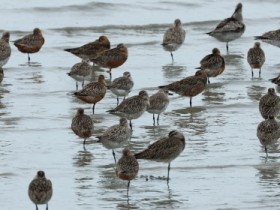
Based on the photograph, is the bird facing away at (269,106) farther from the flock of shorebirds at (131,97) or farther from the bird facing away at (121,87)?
the bird facing away at (121,87)

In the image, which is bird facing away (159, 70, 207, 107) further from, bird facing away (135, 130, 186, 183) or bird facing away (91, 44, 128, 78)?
bird facing away (135, 130, 186, 183)

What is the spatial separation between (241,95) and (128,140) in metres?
4.60

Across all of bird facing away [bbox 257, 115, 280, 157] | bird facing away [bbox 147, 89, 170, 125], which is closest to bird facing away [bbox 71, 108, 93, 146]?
bird facing away [bbox 147, 89, 170, 125]

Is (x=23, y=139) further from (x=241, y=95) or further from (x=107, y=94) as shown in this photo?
(x=241, y=95)

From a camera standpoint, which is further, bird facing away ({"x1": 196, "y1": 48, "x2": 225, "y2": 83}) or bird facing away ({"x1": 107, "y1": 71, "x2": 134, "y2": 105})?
bird facing away ({"x1": 196, "y1": 48, "x2": 225, "y2": 83})

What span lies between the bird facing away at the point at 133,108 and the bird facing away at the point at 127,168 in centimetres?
342

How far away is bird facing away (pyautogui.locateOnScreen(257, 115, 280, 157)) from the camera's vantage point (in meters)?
14.8

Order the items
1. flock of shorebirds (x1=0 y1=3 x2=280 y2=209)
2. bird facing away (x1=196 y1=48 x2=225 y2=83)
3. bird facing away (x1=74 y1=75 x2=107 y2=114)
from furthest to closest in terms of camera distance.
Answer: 1. bird facing away (x1=196 y1=48 x2=225 y2=83)
2. bird facing away (x1=74 y1=75 x2=107 y2=114)
3. flock of shorebirds (x1=0 y1=3 x2=280 y2=209)

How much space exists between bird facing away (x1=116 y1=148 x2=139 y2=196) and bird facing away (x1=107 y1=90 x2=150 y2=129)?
11.2ft

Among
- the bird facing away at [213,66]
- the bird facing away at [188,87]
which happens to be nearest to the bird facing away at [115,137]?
the bird facing away at [188,87]

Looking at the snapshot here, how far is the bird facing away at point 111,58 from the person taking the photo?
2128cm

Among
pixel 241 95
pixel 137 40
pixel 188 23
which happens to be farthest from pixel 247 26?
pixel 241 95

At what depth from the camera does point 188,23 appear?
92.2ft

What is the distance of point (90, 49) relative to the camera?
22.4 m
